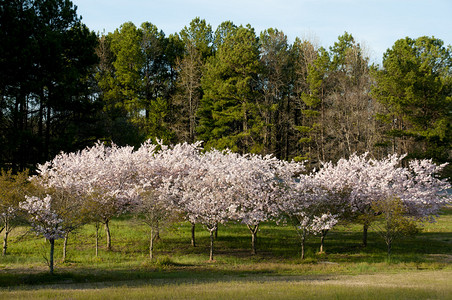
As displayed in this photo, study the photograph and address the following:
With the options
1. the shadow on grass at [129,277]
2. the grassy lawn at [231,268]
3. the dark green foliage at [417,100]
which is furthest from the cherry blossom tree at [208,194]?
the dark green foliage at [417,100]

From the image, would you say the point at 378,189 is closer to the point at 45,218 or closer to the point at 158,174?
the point at 158,174

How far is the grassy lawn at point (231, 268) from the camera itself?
17812 millimetres

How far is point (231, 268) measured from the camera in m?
27.7

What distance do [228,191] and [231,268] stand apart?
665cm

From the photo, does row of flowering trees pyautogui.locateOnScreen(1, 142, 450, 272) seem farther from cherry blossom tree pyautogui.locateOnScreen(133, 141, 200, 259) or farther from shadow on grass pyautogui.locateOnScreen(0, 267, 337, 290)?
shadow on grass pyautogui.locateOnScreen(0, 267, 337, 290)

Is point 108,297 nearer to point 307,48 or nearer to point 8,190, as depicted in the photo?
point 8,190

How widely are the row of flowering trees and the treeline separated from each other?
36.4 ft

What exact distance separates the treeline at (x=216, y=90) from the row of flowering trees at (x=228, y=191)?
1109 cm

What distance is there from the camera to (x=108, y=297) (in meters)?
16.6

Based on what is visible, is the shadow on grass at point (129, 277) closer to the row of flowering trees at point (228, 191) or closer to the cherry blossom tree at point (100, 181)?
the row of flowering trees at point (228, 191)

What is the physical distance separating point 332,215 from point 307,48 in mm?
45573

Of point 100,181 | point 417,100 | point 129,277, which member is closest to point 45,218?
point 129,277

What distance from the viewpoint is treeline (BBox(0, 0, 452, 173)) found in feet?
145

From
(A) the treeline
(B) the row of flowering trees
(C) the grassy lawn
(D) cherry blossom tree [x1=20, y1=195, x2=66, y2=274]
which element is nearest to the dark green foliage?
(A) the treeline
